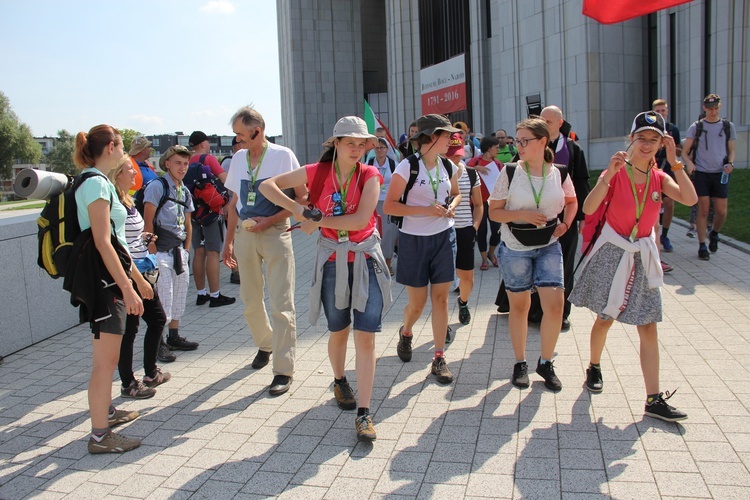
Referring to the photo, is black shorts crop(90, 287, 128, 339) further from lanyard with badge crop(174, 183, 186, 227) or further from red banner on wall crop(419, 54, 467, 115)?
red banner on wall crop(419, 54, 467, 115)

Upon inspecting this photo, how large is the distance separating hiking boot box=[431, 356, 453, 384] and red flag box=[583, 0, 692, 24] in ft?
16.6

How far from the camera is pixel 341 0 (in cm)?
3703

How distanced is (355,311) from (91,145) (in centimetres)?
194

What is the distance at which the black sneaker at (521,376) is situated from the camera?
4.73 m

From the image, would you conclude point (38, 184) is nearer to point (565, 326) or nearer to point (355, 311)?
point (355, 311)

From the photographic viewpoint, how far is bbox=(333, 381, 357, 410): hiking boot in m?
4.47

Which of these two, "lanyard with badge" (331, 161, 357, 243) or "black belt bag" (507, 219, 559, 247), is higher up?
"lanyard with badge" (331, 161, 357, 243)

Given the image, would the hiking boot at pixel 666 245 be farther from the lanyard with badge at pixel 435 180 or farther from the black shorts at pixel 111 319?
the black shorts at pixel 111 319

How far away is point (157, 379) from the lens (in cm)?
511

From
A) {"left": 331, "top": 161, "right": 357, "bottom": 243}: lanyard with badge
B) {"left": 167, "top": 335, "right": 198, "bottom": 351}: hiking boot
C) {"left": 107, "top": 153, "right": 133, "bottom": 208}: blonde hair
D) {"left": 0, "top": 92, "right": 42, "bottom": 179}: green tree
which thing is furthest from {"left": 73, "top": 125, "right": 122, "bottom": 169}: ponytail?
{"left": 0, "top": 92, "right": 42, "bottom": 179}: green tree

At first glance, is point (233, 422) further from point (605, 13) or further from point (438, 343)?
point (605, 13)

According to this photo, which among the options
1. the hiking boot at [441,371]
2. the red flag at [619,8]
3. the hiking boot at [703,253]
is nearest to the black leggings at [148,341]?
the hiking boot at [441,371]

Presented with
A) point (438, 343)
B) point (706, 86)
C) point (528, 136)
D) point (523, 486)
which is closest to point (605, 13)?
point (528, 136)

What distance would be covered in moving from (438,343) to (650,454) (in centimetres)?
185
